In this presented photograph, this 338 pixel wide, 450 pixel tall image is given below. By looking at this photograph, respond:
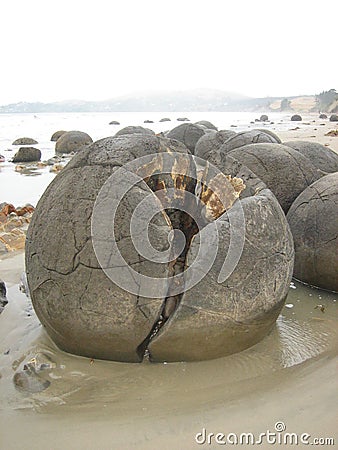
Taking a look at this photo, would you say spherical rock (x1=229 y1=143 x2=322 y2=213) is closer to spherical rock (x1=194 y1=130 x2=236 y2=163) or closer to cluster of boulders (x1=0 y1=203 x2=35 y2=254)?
cluster of boulders (x1=0 y1=203 x2=35 y2=254)

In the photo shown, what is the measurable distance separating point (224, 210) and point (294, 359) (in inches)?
48.7

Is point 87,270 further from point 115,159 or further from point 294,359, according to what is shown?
point 294,359

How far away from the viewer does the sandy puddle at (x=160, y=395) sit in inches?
109

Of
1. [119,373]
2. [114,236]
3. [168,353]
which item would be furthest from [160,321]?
[114,236]

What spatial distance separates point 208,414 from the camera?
293 centimetres

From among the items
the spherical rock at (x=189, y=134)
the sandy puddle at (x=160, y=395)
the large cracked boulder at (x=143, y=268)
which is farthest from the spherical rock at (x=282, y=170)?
the spherical rock at (x=189, y=134)

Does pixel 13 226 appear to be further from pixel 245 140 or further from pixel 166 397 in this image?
pixel 166 397

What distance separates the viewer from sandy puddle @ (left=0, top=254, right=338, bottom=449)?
278 centimetres

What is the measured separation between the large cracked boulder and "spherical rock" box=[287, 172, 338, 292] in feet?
3.74

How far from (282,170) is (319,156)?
4.52ft

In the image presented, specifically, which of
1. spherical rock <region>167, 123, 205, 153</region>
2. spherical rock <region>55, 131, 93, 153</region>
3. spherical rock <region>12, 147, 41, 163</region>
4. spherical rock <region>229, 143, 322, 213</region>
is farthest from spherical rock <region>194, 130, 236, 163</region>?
spherical rock <region>55, 131, 93, 153</region>

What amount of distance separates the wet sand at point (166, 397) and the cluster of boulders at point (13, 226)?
267cm

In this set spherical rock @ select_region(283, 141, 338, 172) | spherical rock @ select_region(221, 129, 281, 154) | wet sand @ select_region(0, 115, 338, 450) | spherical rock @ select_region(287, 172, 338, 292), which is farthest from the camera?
spherical rock @ select_region(221, 129, 281, 154)

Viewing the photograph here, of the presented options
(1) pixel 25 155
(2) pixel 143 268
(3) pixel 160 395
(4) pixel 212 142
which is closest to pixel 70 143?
(1) pixel 25 155
